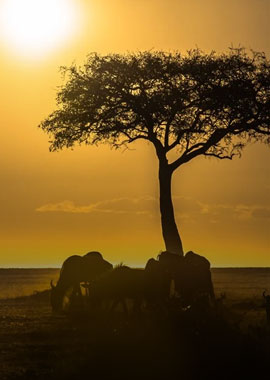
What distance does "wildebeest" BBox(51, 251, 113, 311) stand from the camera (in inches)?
1367

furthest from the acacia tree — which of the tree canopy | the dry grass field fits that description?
the dry grass field

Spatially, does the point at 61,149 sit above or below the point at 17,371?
above

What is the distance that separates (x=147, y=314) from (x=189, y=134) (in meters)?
24.4

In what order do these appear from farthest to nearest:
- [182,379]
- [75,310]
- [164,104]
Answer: [164,104]
[75,310]
[182,379]

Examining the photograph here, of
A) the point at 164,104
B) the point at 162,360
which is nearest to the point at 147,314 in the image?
the point at 162,360

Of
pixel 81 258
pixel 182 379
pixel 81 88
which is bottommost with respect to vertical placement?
pixel 182 379

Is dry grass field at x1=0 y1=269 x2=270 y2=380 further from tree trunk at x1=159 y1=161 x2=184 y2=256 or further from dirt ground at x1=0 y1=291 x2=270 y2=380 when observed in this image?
tree trunk at x1=159 y1=161 x2=184 y2=256

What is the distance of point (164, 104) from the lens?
4569cm

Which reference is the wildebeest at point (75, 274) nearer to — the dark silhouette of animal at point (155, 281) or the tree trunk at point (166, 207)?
the dark silhouette of animal at point (155, 281)

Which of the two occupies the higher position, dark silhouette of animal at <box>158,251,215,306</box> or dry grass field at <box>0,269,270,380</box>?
dark silhouette of animal at <box>158,251,215,306</box>

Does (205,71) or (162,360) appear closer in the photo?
(162,360)

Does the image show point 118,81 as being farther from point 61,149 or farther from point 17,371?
point 17,371

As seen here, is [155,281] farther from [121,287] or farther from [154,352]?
[154,352]

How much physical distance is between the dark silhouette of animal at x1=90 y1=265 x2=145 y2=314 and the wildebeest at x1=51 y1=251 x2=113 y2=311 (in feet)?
16.8
